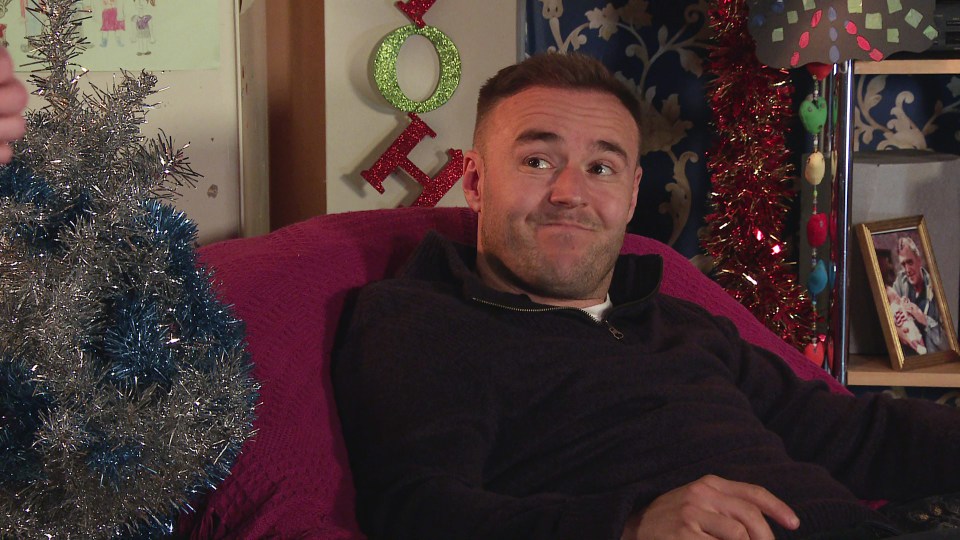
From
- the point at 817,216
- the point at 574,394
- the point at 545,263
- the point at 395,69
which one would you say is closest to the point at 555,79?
the point at 545,263

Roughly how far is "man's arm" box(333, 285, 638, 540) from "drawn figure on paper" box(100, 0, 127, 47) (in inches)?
28.3

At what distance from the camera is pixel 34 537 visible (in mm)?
958

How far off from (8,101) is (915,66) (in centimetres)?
203

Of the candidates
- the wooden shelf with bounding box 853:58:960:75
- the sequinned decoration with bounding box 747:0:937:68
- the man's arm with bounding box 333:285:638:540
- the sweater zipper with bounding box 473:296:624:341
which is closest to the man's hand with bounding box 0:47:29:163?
the man's arm with bounding box 333:285:638:540

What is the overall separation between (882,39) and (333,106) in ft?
3.49

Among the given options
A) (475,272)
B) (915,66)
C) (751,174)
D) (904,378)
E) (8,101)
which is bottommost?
(904,378)

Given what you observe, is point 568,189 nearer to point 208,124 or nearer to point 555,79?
point 555,79

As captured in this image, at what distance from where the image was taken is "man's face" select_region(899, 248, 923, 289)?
241 cm

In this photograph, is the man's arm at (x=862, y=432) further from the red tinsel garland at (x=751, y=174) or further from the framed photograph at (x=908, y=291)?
the framed photograph at (x=908, y=291)

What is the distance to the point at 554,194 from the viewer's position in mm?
1426

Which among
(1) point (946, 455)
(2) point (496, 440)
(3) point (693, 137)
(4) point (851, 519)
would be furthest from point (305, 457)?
(3) point (693, 137)

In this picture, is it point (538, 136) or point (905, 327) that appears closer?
point (538, 136)

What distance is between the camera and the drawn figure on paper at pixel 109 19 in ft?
5.65

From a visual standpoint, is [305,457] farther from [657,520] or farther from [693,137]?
[693,137]
